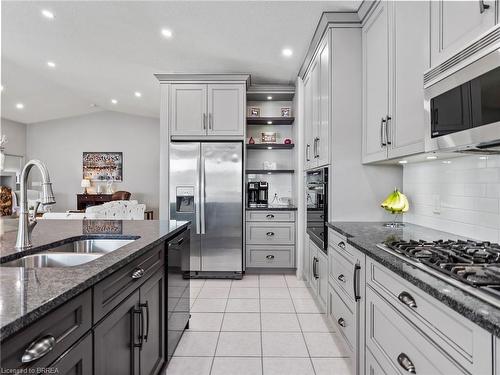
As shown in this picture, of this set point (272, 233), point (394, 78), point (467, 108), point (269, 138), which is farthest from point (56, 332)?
point (269, 138)

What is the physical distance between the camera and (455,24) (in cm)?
136

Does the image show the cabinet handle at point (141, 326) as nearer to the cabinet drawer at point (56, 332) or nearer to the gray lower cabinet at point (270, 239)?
the cabinet drawer at point (56, 332)

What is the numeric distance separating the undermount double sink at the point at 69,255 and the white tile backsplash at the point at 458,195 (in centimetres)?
202

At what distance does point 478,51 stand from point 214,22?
2.46 meters

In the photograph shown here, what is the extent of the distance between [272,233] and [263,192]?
2.56 ft

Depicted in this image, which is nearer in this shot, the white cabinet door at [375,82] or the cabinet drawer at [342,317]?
the cabinet drawer at [342,317]

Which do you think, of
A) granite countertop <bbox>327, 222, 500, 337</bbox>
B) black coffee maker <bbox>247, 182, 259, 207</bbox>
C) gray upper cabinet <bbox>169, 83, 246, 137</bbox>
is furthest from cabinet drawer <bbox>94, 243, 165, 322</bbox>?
black coffee maker <bbox>247, 182, 259, 207</bbox>

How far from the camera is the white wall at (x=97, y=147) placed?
8.40m

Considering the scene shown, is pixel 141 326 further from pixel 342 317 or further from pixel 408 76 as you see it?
pixel 408 76

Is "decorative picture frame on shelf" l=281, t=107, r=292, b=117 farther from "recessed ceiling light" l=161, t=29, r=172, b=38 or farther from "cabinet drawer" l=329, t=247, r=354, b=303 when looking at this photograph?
"cabinet drawer" l=329, t=247, r=354, b=303

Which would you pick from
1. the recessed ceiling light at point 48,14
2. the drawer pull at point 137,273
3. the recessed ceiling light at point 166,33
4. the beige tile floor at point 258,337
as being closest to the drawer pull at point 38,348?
the drawer pull at point 137,273

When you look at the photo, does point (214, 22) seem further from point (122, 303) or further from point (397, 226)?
point (122, 303)

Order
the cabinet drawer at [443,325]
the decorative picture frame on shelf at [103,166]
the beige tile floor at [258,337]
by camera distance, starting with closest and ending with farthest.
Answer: the cabinet drawer at [443,325] → the beige tile floor at [258,337] → the decorative picture frame on shelf at [103,166]

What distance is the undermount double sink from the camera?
1433mm
